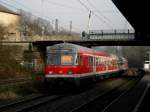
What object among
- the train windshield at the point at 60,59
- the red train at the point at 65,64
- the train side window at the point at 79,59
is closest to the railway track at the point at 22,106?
the red train at the point at 65,64

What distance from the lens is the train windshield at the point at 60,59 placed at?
2240cm

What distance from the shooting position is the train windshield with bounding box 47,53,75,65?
22395mm

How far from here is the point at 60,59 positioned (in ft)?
74.2

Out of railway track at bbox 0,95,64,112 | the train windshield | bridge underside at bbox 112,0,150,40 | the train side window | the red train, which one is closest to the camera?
railway track at bbox 0,95,64,112

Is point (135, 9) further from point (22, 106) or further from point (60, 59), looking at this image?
point (22, 106)

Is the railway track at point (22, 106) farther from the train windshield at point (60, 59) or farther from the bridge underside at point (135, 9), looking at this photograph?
the bridge underside at point (135, 9)

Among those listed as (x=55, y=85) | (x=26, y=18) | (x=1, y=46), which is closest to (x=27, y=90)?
(x=55, y=85)

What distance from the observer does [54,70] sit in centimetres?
2223

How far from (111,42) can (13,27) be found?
32538 millimetres

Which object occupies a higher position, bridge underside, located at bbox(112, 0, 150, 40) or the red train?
bridge underside, located at bbox(112, 0, 150, 40)

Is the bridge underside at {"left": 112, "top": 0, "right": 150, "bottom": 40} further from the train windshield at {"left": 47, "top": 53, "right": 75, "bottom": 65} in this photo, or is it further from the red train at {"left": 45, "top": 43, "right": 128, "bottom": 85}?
the train windshield at {"left": 47, "top": 53, "right": 75, "bottom": 65}

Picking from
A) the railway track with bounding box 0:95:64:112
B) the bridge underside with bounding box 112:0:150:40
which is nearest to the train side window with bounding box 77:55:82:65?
the railway track with bounding box 0:95:64:112

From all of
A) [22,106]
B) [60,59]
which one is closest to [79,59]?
[60,59]

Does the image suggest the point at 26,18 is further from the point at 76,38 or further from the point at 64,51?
the point at 64,51
